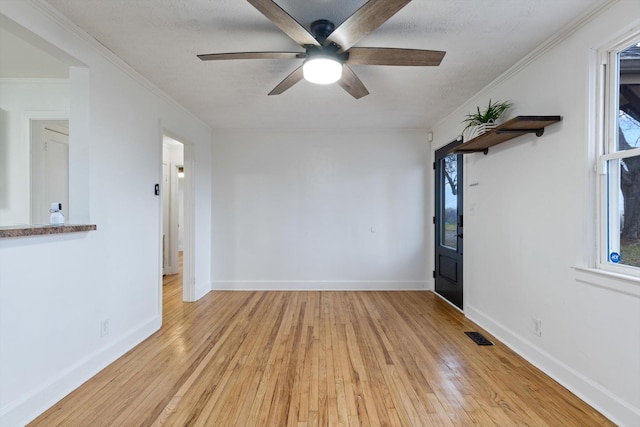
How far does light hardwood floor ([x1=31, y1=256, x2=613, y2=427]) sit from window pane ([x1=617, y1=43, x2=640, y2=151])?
5.45ft

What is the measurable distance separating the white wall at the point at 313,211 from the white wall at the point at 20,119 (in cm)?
196

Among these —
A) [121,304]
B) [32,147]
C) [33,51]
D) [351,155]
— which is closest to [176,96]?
[33,51]

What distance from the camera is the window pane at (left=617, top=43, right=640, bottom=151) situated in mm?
1742

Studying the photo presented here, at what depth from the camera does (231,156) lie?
181 inches

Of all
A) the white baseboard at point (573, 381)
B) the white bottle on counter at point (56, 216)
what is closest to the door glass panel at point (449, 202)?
the white baseboard at point (573, 381)

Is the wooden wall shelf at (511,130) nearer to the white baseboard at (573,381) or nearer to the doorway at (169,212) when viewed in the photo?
the white baseboard at (573,381)

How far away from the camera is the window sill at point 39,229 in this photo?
5.25 ft

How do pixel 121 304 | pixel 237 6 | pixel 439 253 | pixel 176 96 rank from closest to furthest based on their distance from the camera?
pixel 237 6, pixel 121 304, pixel 176 96, pixel 439 253

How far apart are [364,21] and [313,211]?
10.4 feet

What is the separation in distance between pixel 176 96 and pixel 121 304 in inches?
86.5

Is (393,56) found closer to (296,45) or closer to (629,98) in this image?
(296,45)

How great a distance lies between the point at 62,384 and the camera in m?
1.93

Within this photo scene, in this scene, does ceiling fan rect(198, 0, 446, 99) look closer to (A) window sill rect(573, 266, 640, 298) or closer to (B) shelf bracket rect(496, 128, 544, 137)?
(B) shelf bracket rect(496, 128, 544, 137)

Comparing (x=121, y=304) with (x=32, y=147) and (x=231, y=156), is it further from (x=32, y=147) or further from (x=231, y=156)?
(x=231, y=156)
